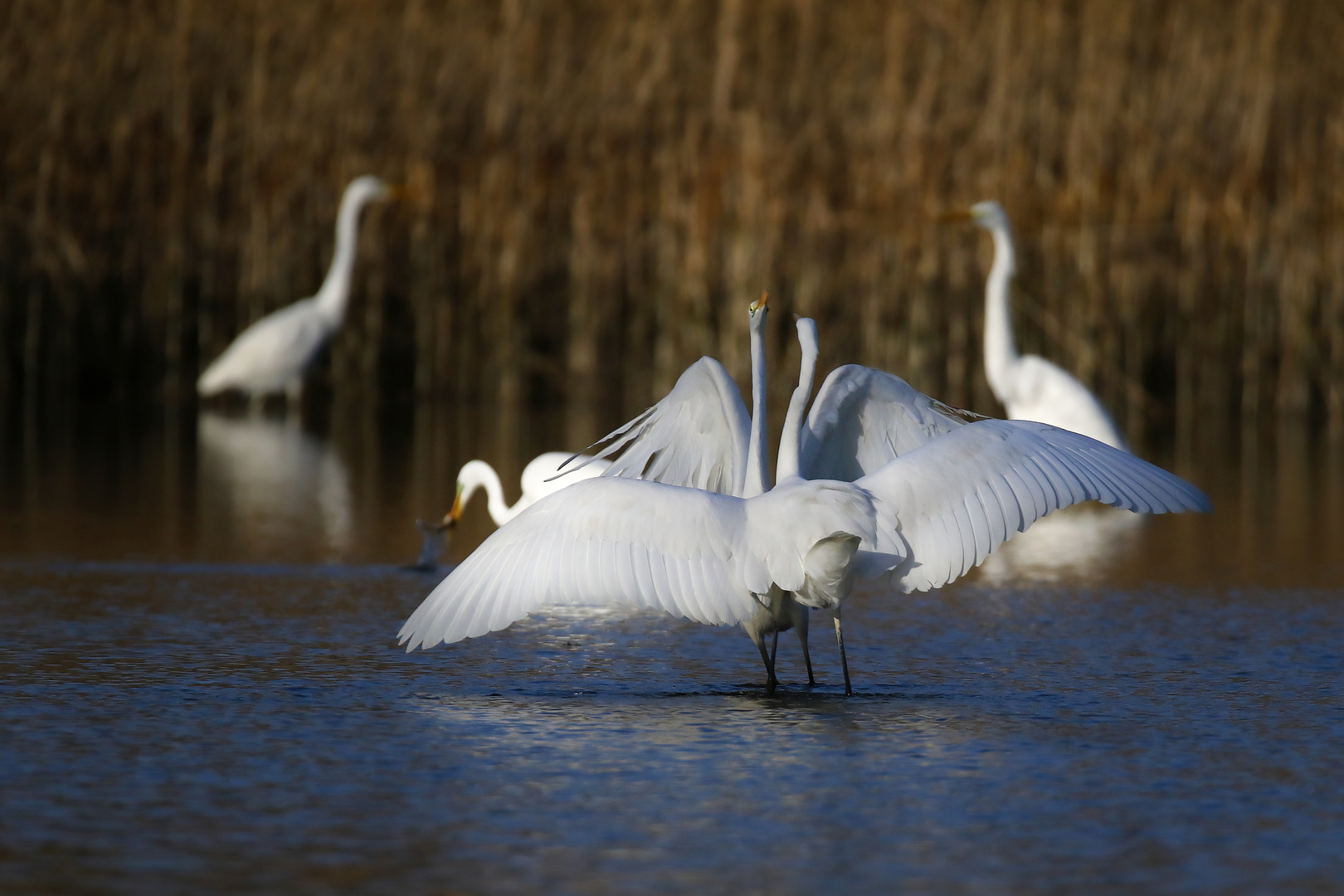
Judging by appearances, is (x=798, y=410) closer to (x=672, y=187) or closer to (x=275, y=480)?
(x=275, y=480)

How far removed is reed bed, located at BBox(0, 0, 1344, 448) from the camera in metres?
13.8

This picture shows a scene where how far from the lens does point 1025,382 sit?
35.5 feet

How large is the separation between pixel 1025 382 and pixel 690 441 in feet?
17.4

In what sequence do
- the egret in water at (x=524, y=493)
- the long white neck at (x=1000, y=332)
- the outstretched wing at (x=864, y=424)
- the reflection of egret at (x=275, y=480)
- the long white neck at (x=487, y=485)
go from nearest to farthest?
the outstretched wing at (x=864, y=424) < the egret in water at (x=524, y=493) < the long white neck at (x=487, y=485) < the reflection of egret at (x=275, y=480) < the long white neck at (x=1000, y=332)

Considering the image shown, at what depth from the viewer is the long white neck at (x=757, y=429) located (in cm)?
532

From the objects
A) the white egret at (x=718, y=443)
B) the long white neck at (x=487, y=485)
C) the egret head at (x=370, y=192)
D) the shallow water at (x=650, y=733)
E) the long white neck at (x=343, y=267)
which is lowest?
the shallow water at (x=650, y=733)

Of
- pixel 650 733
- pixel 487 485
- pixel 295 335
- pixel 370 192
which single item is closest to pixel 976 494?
pixel 650 733

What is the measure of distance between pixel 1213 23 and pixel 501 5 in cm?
576

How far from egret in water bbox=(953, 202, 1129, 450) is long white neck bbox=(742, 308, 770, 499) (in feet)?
15.2

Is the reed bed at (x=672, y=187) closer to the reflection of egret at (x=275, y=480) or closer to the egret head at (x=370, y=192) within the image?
the egret head at (x=370, y=192)

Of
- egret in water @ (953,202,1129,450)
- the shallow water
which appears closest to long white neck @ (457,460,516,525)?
the shallow water

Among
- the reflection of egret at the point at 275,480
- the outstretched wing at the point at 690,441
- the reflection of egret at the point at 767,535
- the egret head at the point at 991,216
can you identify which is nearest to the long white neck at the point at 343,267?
the reflection of egret at the point at 275,480

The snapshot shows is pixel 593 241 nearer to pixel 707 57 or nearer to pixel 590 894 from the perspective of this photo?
pixel 707 57

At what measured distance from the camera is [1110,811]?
3.86m
